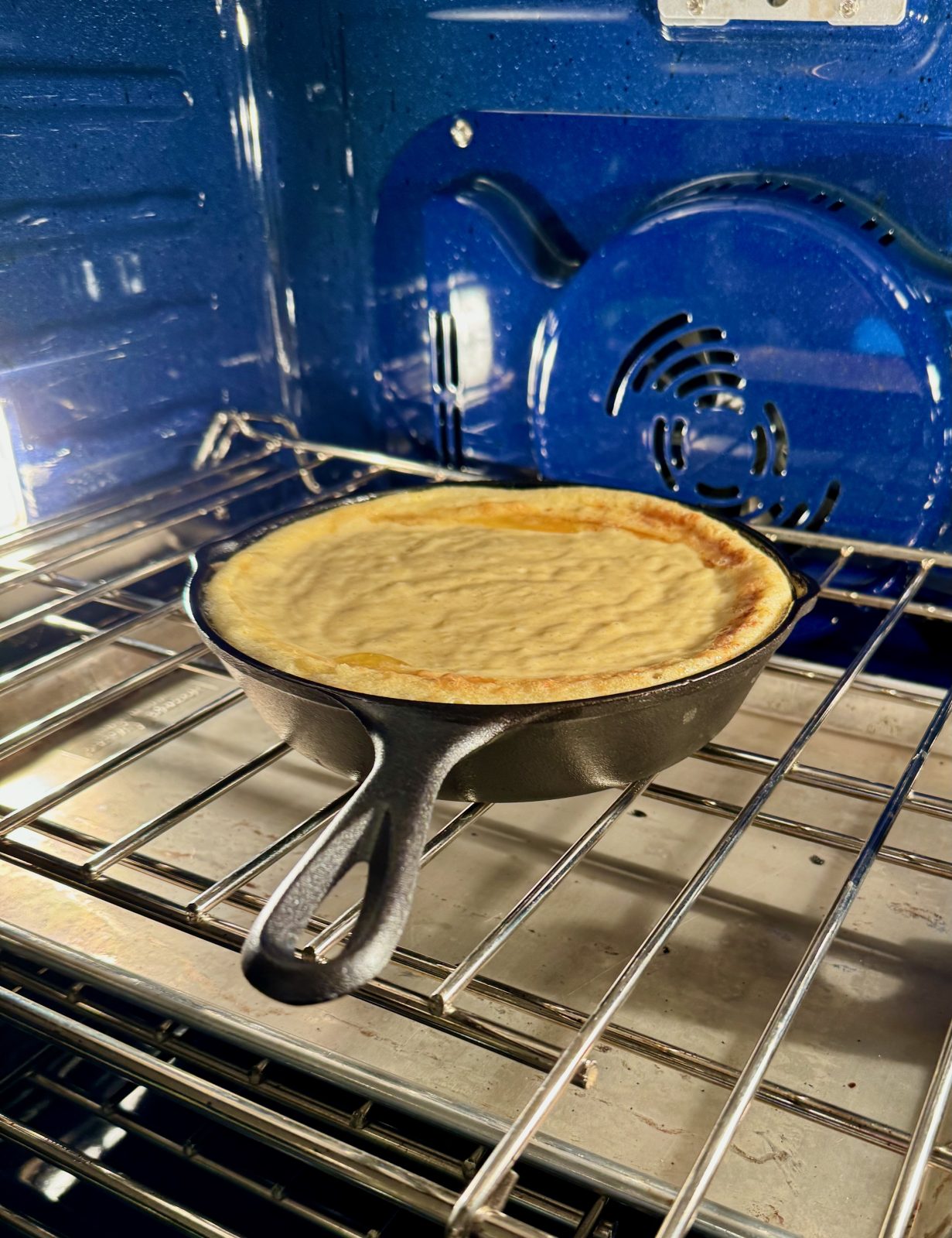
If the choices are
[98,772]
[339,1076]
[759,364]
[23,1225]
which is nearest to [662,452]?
[759,364]

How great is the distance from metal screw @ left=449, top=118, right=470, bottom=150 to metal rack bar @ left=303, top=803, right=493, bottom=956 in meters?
0.70

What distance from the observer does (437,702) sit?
0.66 meters

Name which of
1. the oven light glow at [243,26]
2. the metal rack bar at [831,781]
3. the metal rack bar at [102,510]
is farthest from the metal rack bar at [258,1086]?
the oven light glow at [243,26]

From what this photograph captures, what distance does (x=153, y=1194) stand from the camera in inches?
23.6

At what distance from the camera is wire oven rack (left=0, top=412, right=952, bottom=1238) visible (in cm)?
51

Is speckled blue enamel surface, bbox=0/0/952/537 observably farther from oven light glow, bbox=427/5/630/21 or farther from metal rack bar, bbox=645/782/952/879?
metal rack bar, bbox=645/782/952/879

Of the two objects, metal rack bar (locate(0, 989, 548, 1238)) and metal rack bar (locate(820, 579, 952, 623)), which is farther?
metal rack bar (locate(820, 579, 952, 623))

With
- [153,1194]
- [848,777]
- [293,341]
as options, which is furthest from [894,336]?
[153,1194]

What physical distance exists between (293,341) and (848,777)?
2.74ft

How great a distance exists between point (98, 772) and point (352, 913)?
26cm

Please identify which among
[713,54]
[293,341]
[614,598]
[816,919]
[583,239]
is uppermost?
[713,54]

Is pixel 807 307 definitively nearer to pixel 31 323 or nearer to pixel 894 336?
pixel 894 336

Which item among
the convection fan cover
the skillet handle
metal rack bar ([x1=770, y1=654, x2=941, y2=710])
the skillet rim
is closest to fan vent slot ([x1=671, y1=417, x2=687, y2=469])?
the convection fan cover

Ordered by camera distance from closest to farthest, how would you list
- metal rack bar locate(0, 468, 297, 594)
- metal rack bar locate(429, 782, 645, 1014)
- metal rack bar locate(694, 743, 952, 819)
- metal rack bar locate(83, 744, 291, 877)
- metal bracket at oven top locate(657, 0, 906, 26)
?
metal rack bar locate(429, 782, 645, 1014) → metal rack bar locate(83, 744, 291, 877) → metal rack bar locate(694, 743, 952, 819) → metal bracket at oven top locate(657, 0, 906, 26) → metal rack bar locate(0, 468, 297, 594)
